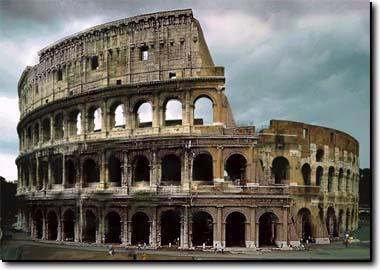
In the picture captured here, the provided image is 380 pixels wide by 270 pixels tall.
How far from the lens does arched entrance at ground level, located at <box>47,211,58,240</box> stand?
800 inches

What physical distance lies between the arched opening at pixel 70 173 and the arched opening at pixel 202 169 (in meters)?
5.40

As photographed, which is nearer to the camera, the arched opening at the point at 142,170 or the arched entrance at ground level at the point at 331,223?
the arched entrance at ground level at the point at 331,223

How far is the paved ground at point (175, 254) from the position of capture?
14523 mm

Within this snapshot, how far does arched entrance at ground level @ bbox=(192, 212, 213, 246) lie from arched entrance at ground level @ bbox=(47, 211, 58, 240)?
6.45 meters

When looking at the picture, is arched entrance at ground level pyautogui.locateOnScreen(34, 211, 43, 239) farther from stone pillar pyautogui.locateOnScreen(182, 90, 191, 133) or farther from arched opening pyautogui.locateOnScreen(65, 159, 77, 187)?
stone pillar pyautogui.locateOnScreen(182, 90, 191, 133)

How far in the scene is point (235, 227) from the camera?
60.1 ft

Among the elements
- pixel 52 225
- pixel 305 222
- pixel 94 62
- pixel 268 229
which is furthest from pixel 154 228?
pixel 94 62

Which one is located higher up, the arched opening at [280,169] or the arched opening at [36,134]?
the arched opening at [36,134]

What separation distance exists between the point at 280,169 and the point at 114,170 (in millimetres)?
6840

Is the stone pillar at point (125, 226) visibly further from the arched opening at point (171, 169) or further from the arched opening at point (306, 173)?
the arched opening at point (306, 173)

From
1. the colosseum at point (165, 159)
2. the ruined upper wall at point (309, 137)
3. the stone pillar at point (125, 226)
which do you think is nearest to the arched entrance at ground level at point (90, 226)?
the colosseum at point (165, 159)

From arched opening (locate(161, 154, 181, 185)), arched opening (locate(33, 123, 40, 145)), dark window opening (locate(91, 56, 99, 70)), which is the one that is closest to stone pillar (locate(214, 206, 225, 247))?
arched opening (locate(161, 154, 181, 185))

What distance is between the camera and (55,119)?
20812mm

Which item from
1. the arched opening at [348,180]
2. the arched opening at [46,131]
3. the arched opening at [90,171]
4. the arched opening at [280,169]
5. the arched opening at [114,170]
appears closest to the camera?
the arched opening at [348,180]
